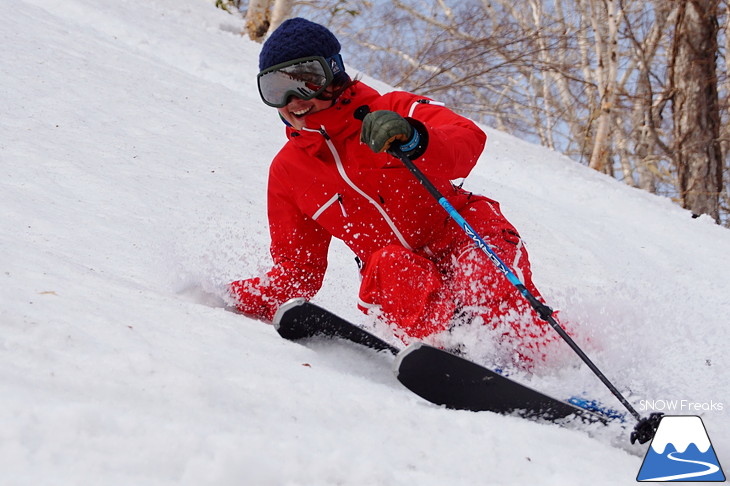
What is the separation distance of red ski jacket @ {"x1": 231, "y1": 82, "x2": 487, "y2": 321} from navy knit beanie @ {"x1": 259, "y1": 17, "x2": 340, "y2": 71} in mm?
191

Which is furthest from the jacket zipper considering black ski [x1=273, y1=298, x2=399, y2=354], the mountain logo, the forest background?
the forest background

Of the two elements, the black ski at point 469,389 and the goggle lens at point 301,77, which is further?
the goggle lens at point 301,77

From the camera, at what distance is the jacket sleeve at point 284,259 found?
9.44 ft

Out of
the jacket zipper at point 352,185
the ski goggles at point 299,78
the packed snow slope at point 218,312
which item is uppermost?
the ski goggles at point 299,78

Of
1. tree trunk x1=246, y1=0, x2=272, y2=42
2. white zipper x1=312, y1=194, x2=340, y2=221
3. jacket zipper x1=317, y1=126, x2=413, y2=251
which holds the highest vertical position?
tree trunk x1=246, y1=0, x2=272, y2=42

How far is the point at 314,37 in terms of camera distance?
8.40 feet

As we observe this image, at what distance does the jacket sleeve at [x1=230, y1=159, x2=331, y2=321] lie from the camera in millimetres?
2877

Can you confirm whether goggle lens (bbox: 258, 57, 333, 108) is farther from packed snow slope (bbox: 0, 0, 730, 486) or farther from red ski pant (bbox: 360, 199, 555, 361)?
packed snow slope (bbox: 0, 0, 730, 486)

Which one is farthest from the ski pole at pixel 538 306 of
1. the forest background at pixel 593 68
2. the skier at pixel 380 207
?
the forest background at pixel 593 68

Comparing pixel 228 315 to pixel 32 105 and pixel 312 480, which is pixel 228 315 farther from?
pixel 32 105

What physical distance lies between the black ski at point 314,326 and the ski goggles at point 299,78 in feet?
2.36

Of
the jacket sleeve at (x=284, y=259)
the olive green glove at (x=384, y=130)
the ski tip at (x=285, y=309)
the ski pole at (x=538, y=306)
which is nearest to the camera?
the ski pole at (x=538, y=306)

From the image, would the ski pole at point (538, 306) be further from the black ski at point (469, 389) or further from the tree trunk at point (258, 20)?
the tree trunk at point (258, 20)

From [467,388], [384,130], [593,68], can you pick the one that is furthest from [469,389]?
[593,68]
